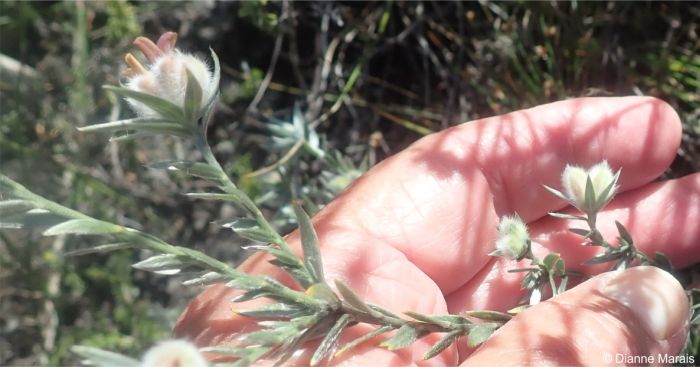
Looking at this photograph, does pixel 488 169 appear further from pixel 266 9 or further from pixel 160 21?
pixel 160 21

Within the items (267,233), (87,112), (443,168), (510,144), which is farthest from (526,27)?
(87,112)

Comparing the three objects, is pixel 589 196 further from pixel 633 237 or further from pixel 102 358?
pixel 102 358

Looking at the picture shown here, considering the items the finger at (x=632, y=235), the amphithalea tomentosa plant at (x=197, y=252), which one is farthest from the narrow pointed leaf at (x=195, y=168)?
the finger at (x=632, y=235)

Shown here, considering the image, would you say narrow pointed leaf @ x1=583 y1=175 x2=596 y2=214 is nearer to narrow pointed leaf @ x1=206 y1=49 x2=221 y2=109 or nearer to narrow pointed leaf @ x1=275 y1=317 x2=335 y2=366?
narrow pointed leaf @ x1=275 y1=317 x2=335 y2=366

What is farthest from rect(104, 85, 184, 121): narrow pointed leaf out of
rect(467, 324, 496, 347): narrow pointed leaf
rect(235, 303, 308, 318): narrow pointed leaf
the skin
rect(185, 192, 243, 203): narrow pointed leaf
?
rect(467, 324, 496, 347): narrow pointed leaf

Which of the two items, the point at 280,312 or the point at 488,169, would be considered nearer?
the point at 280,312

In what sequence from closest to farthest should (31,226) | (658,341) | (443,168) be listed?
(31,226)
(658,341)
(443,168)
